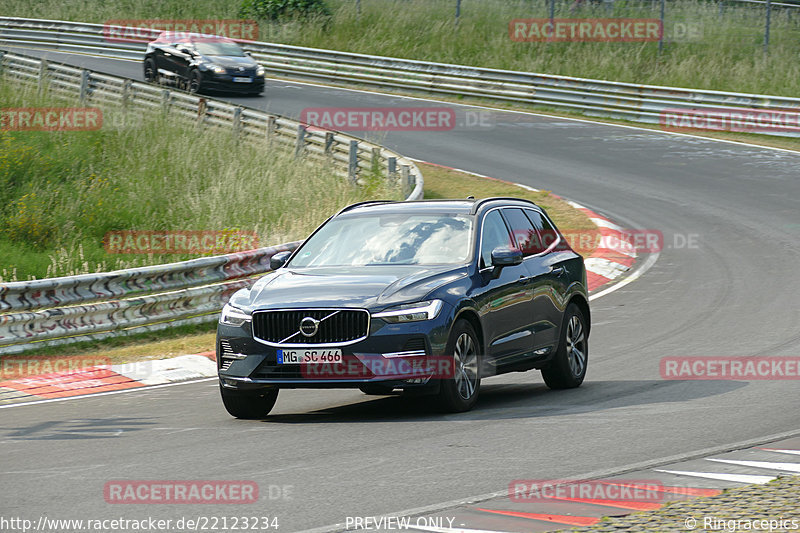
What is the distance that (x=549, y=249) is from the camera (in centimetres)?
1148

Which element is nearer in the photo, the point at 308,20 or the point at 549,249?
the point at 549,249

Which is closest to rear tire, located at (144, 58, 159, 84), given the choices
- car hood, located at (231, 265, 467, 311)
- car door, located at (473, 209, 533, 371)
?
car door, located at (473, 209, 533, 371)

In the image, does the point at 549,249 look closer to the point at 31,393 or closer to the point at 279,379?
the point at 279,379

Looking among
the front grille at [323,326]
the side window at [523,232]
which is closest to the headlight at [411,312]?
the front grille at [323,326]

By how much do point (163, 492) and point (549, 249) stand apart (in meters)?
5.43

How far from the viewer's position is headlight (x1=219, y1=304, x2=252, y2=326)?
30.8 ft

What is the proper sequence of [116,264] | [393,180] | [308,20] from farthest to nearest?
1. [308,20]
2. [393,180]
3. [116,264]

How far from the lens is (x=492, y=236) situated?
1068 centimetres

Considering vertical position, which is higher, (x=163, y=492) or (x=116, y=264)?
(x=163, y=492)

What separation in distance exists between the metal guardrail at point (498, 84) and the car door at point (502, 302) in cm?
2117

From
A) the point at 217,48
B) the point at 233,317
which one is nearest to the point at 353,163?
the point at 233,317

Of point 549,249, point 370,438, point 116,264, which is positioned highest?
point 549,249

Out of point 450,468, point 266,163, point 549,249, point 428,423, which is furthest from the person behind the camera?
point 266,163

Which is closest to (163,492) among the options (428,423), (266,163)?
(428,423)
